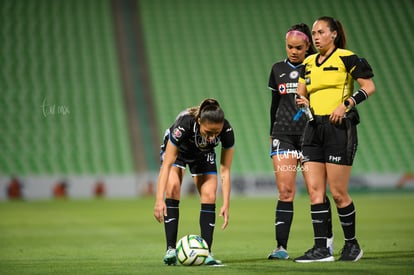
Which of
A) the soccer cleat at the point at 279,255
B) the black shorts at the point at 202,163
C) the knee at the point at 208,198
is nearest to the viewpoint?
the knee at the point at 208,198

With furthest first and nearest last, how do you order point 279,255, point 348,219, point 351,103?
point 279,255 < point 348,219 < point 351,103

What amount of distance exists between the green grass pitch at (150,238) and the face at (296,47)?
1.98m

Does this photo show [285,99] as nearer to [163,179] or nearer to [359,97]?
[359,97]

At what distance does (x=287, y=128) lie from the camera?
7.14 meters

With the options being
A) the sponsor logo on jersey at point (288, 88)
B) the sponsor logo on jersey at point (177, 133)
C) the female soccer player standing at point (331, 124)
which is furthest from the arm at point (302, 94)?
the sponsor logo on jersey at point (177, 133)

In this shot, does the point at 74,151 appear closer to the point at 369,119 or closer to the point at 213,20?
the point at 213,20

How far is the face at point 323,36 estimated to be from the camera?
6301 millimetres

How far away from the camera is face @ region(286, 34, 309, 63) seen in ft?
23.1

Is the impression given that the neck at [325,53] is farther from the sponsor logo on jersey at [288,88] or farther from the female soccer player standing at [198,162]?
the female soccer player standing at [198,162]

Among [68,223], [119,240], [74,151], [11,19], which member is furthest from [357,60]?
[11,19]

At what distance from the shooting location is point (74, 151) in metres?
20.5

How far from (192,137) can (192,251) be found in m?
1.05

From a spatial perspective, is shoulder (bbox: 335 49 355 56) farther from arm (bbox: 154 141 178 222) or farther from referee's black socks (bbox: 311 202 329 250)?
arm (bbox: 154 141 178 222)

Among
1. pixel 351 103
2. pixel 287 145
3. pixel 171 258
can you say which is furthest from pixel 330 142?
pixel 171 258
